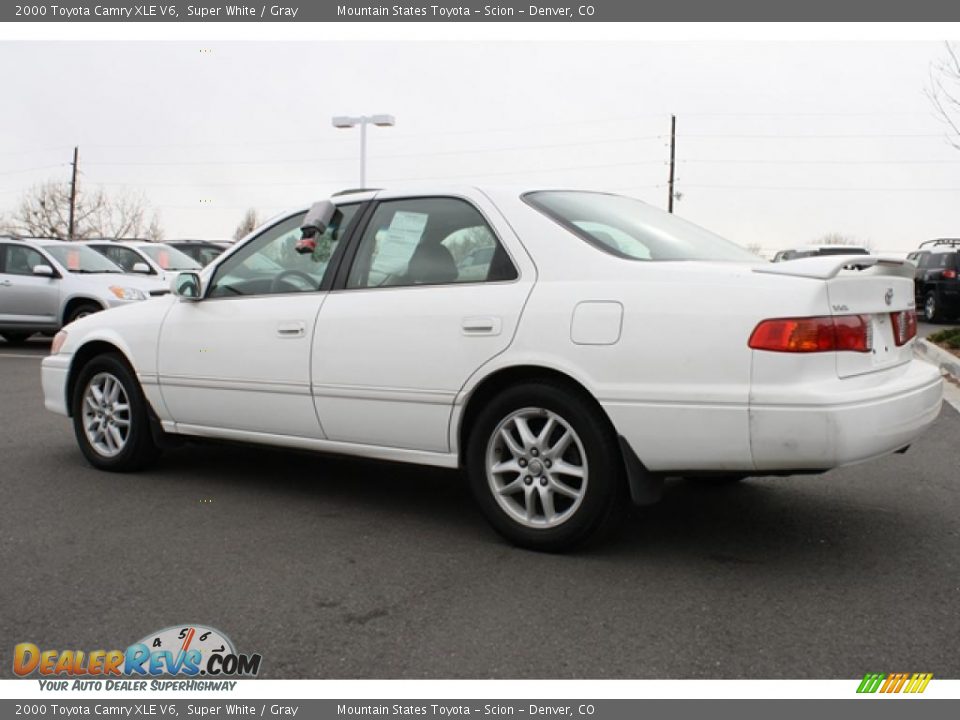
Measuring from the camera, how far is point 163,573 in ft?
13.0

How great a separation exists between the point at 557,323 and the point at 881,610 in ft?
5.21

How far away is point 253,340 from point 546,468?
1.79 m

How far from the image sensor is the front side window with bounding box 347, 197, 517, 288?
14.5ft

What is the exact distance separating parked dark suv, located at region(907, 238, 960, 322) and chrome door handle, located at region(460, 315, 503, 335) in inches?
709

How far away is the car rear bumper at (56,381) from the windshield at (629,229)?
324 cm

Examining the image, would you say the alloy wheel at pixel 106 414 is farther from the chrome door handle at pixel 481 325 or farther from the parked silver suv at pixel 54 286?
the parked silver suv at pixel 54 286

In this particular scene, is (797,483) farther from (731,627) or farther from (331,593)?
(331,593)

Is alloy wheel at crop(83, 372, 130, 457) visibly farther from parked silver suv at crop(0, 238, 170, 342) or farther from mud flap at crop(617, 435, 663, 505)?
parked silver suv at crop(0, 238, 170, 342)

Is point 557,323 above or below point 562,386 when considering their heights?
above

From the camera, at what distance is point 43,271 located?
14547 millimetres

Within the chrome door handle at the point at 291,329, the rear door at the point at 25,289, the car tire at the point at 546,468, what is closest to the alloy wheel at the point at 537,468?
the car tire at the point at 546,468

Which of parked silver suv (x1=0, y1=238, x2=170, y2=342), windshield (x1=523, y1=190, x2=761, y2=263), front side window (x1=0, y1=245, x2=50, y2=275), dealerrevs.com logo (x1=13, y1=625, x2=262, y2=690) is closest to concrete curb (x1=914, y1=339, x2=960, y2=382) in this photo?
windshield (x1=523, y1=190, x2=761, y2=263)

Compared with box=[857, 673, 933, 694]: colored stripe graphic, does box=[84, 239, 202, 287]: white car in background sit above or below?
above

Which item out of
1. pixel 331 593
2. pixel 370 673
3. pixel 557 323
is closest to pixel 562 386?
pixel 557 323
